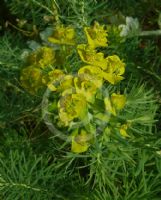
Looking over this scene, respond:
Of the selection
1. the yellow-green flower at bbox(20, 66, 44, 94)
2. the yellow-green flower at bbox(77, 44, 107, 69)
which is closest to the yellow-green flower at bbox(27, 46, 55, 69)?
the yellow-green flower at bbox(20, 66, 44, 94)

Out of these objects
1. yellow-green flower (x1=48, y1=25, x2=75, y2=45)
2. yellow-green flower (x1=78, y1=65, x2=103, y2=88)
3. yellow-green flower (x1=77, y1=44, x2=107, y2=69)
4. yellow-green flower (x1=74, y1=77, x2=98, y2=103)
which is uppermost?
yellow-green flower (x1=48, y1=25, x2=75, y2=45)

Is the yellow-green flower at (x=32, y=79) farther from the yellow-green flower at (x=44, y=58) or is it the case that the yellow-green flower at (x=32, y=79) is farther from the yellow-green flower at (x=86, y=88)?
the yellow-green flower at (x=86, y=88)

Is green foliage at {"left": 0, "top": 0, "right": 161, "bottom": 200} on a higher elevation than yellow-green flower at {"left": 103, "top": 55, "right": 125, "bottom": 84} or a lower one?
lower

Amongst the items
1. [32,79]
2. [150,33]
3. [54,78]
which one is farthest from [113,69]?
[150,33]

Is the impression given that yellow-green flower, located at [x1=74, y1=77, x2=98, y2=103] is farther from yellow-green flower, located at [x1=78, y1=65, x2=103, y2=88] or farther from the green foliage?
the green foliage

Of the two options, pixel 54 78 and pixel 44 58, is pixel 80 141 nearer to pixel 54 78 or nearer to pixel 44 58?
pixel 54 78

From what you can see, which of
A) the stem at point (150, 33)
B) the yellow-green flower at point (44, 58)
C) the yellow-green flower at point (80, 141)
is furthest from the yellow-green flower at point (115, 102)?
the stem at point (150, 33)
